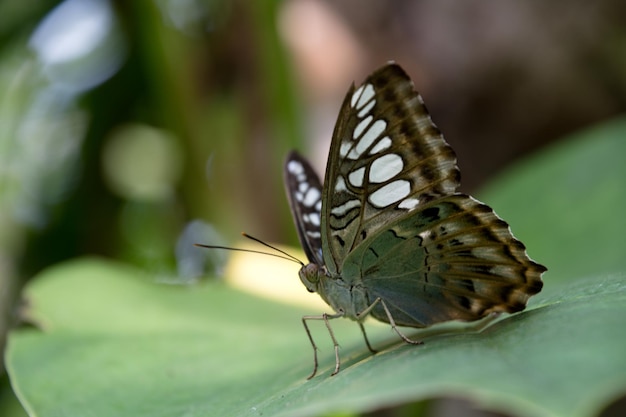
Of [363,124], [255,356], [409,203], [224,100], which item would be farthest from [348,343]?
[224,100]

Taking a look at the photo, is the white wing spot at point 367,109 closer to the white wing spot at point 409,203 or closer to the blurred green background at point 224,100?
the white wing spot at point 409,203

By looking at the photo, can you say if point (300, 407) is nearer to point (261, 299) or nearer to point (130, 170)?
point (261, 299)

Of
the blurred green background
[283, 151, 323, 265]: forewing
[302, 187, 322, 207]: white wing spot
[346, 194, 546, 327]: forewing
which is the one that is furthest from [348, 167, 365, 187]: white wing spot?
the blurred green background

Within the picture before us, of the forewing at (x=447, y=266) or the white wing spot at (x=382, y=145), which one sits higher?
the white wing spot at (x=382, y=145)

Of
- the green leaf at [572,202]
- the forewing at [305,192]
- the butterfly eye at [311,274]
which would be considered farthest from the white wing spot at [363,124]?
the green leaf at [572,202]

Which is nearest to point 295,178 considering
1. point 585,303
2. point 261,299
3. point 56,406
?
point 261,299

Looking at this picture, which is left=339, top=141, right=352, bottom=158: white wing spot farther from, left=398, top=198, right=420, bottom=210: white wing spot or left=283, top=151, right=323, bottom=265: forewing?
left=283, top=151, right=323, bottom=265: forewing

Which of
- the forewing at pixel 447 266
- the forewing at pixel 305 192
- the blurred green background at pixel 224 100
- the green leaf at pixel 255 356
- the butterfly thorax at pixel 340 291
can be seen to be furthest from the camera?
the blurred green background at pixel 224 100

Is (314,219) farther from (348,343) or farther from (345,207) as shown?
(345,207)
